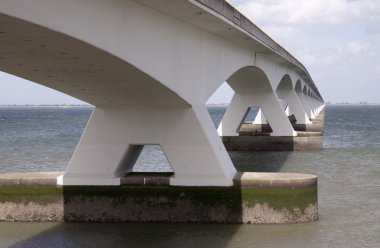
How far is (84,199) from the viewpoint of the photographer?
1631cm

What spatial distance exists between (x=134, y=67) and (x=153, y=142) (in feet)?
15.4

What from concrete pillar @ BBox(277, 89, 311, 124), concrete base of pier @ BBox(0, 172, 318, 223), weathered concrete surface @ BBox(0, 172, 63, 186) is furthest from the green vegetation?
concrete pillar @ BBox(277, 89, 311, 124)

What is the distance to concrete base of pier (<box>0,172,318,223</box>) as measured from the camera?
1552cm

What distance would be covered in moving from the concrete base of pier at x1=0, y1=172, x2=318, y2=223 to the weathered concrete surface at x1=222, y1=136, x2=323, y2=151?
784 inches

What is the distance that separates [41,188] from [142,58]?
5583 mm

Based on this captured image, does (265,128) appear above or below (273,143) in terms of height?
above

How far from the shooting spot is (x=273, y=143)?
36500 mm

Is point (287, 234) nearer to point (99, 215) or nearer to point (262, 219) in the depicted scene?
point (262, 219)

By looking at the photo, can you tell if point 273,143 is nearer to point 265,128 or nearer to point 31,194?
point 265,128

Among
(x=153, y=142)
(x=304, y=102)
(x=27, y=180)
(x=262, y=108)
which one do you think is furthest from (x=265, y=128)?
(x=27, y=180)

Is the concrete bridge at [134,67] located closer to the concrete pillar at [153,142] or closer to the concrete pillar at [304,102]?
the concrete pillar at [153,142]

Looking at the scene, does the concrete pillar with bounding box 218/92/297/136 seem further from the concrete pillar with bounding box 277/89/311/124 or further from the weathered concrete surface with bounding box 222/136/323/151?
the concrete pillar with bounding box 277/89/311/124

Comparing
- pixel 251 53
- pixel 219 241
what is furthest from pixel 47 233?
pixel 251 53

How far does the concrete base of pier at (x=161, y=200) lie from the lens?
15516mm
